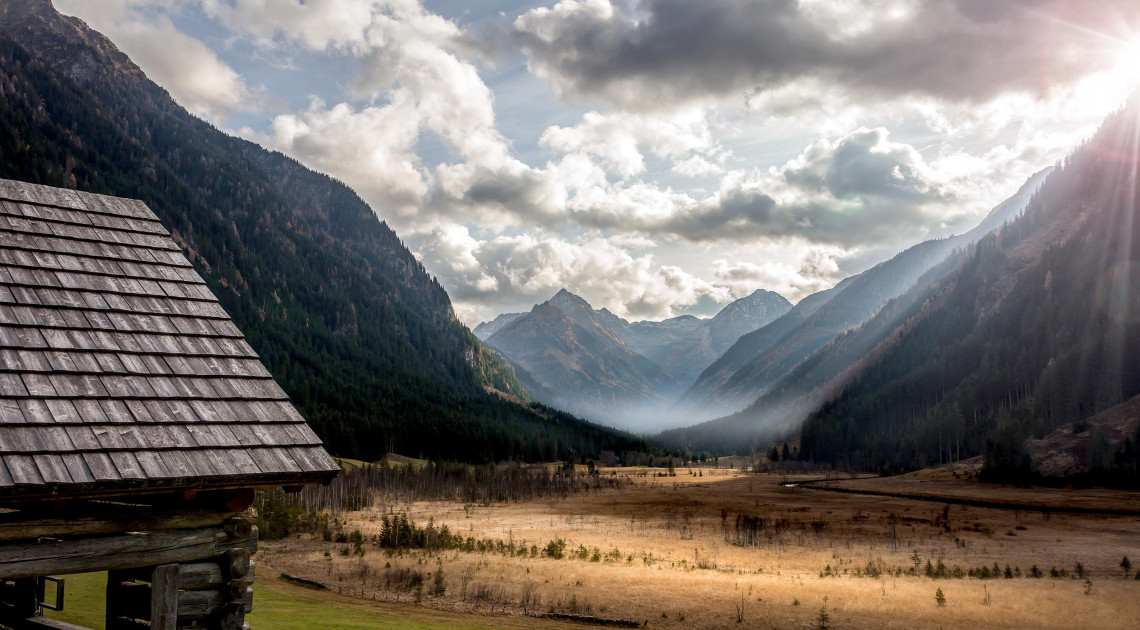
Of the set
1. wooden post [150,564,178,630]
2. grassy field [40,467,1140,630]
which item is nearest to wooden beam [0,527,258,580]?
wooden post [150,564,178,630]

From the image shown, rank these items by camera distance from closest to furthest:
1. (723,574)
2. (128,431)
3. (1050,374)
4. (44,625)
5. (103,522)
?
(128,431) → (103,522) → (44,625) → (723,574) → (1050,374)

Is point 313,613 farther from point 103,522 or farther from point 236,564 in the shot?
point 103,522

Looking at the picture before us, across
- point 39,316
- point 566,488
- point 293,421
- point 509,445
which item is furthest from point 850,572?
point 509,445

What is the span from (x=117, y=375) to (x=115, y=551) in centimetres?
267

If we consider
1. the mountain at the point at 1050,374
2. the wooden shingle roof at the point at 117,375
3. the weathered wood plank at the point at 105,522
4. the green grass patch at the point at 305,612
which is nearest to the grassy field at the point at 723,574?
the green grass patch at the point at 305,612

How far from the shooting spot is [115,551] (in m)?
10.4

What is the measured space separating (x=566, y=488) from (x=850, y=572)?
255 ft

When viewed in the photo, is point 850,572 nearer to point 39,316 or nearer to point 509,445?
point 39,316

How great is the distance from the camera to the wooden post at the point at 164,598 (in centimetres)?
1058

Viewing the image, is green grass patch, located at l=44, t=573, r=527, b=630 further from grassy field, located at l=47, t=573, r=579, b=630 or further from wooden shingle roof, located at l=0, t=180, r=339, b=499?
wooden shingle roof, located at l=0, t=180, r=339, b=499

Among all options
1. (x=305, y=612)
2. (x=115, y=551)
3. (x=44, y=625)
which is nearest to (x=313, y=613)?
(x=305, y=612)

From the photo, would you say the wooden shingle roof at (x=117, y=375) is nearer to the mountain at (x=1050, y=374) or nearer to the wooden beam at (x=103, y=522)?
the wooden beam at (x=103, y=522)

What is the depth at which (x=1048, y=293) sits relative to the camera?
192m

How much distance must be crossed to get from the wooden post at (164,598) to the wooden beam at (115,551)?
17cm
